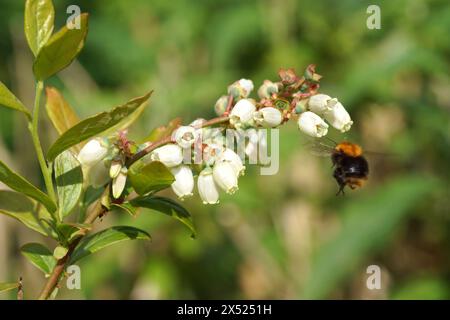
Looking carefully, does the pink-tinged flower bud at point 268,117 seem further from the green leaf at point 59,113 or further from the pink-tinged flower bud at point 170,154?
the green leaf at point 59,113

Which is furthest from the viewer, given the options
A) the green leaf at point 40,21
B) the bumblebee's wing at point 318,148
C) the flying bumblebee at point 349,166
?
the flying bumblebee at point 349,166

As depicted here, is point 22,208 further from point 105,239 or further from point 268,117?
point 268,117

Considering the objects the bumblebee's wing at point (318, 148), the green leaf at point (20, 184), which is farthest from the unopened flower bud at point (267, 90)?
the bumblebee's wing at point (318, 148)

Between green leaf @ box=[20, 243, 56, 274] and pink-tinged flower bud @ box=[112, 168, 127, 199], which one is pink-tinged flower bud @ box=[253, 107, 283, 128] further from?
green leaf @ box=[20, 243, 56, 274]

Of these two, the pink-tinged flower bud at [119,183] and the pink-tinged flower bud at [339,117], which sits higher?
the pink-tinged flower bud at [339,117]

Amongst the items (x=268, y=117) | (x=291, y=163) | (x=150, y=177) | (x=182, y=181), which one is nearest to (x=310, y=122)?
(x=268, y=117)

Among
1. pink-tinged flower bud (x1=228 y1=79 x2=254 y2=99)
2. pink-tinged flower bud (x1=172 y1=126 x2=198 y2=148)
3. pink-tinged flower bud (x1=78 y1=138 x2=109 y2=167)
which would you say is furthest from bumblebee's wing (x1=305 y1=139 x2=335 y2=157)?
pink-tinged flower bud (x1=78 y1=138 x2=109 y2=167)
